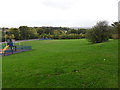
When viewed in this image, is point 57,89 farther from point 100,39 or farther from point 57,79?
point 100,39

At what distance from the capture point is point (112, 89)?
4809 mm

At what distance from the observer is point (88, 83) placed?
5.37m

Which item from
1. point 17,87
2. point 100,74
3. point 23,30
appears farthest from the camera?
point 23,30

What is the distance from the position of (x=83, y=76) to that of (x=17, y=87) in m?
3.19

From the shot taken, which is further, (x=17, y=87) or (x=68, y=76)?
(x=68, y=76)

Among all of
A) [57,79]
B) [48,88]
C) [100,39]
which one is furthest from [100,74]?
[100,39]

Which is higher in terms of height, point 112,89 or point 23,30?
point 23,30

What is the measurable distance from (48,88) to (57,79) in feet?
3.18

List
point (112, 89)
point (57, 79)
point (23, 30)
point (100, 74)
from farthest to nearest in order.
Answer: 1. point (23, 30)
2. point (100, 74)
3. point (57, 79)
4. point (112, 89)

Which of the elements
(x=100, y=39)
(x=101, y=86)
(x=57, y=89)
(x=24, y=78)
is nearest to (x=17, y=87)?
(x=24, y=78)

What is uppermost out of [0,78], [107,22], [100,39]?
[107,22]

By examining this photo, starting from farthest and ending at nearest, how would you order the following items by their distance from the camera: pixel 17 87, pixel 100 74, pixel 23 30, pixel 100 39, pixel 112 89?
pixel 23 30
pixel 100 39
pixel 100 74
pixel 17 87
pixel 112 89

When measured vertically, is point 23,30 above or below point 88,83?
above

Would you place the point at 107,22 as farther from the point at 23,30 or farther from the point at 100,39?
the point at 23,30
